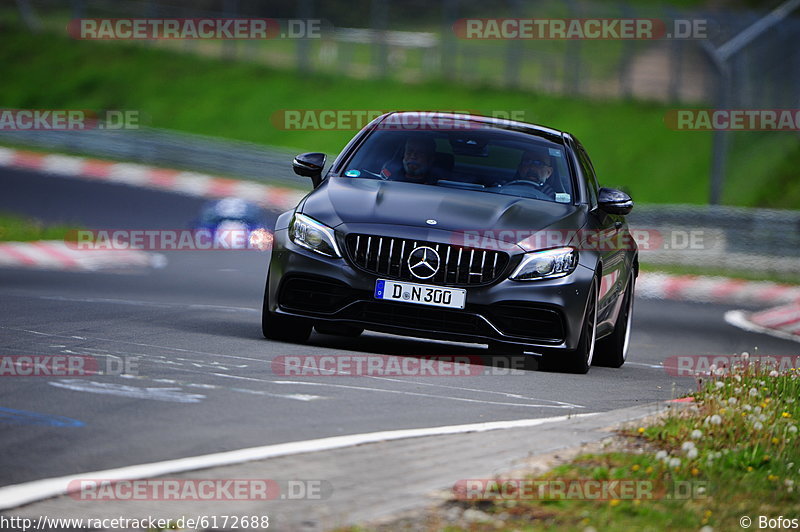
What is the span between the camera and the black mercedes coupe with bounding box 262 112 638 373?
9391 millimetres

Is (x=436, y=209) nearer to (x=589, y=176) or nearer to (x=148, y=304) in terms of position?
(x=589, y=176)

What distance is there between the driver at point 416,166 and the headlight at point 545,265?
119 centimetres

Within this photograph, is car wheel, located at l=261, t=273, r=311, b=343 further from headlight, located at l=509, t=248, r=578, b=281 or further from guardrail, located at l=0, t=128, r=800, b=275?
guardrail, located at l=0, t=128, r=800, b=275

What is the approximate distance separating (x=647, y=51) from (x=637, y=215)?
11582 mm

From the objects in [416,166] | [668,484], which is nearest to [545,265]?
[416,166]

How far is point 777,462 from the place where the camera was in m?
6.83

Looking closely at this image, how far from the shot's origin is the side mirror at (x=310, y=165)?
10.6 metres

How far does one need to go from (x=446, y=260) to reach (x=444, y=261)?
0.02 m

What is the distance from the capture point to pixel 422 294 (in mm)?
9375

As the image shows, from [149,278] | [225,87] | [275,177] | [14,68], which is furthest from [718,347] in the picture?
[14,68]

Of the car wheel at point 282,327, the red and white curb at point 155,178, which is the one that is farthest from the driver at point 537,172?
the red and white curb at point 155,178

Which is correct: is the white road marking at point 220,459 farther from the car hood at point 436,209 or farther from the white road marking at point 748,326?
the white road marking at point 748,326

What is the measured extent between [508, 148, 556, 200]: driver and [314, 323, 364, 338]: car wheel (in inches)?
61.6

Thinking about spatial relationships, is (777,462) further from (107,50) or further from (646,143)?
(107,50)
